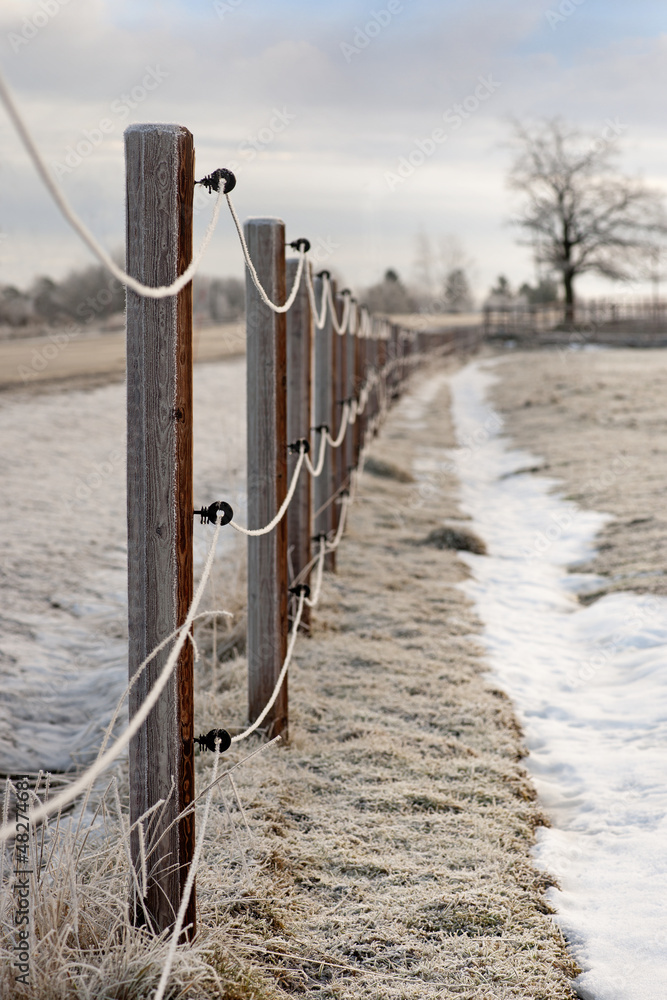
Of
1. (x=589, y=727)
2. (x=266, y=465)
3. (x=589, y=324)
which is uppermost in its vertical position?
(x=589, y=324)

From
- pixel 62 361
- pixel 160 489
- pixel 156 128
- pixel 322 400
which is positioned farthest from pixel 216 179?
pixel 62 361

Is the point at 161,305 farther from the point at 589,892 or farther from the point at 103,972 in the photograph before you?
the point at 589,892

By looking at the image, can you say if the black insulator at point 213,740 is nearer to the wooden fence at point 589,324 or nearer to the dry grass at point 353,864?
the dry grass at point 353,864

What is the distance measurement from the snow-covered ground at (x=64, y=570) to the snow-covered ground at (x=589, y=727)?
1692mm

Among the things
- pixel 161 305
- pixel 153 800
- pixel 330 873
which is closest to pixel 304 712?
pixel 330 873

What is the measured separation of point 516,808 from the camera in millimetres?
3199

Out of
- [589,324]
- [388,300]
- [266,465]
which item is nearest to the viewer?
[266,465]

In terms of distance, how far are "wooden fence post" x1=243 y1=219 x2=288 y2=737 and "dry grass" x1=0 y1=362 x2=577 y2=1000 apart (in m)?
0.31

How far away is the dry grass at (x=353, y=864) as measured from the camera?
2.04 meters

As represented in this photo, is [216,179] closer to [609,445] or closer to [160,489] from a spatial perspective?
[160,489]

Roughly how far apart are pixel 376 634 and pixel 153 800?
9.33 feet

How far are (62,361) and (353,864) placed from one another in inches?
633

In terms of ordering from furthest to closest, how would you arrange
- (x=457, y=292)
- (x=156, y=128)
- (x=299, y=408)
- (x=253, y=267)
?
(x=457, y=292), (x=299, y=408), (x=253, y=267), (x=156, y=128)

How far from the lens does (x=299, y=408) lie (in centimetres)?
443
